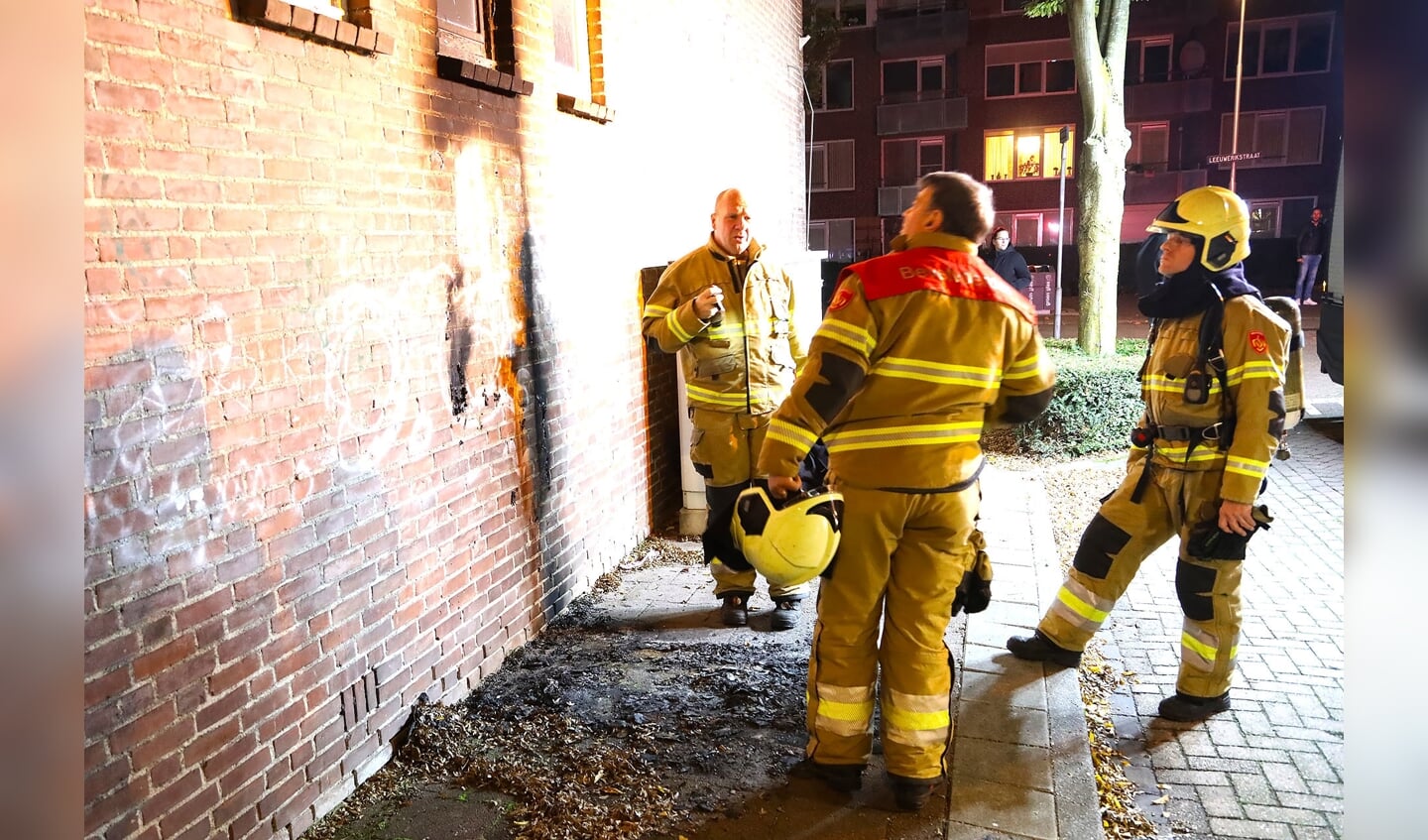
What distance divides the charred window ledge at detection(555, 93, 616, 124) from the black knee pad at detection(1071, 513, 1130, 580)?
3723 mm

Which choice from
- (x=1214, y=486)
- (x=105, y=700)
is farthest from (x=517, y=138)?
(x=1214, y=486)

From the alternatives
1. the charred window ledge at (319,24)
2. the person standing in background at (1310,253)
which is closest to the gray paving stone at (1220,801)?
the charred window ledge at (319,24)

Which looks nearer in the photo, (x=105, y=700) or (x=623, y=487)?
(x=105, y=700)

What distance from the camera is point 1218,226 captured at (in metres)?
4.08

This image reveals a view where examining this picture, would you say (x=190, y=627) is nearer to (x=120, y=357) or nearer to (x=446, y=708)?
(x=120, y=357)

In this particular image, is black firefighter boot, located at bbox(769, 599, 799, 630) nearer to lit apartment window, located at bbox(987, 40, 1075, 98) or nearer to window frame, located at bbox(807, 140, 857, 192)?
window frame, located at bbox(807, 140, 857, 192)

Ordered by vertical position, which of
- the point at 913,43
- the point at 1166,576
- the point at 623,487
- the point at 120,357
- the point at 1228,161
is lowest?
the point at 1166,576

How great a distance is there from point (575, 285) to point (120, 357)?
3.19m

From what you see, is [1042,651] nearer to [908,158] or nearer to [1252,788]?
[1252,788]

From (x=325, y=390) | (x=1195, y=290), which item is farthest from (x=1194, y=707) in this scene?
(x=325, y=390)

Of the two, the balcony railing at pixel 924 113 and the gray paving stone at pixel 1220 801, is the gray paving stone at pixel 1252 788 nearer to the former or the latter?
the gray paving stone at pixel 1220 801

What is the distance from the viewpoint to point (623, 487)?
643 centimetres

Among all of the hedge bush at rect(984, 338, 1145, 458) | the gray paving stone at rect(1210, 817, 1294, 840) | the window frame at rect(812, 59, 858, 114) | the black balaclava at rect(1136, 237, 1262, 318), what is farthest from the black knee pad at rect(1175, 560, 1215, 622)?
the window frame at rect(812, 59, 858, 114)

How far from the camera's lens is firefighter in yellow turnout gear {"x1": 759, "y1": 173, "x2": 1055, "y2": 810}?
3.37m
